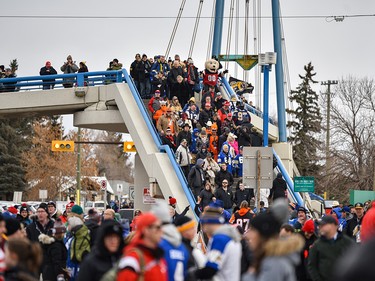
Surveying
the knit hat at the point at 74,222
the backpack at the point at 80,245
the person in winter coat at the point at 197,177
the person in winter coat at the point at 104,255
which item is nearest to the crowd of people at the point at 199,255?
the person in winter coat at the point at 104,255

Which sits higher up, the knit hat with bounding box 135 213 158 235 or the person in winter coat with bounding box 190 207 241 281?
the knit hat with bounding box 135 213 158 235

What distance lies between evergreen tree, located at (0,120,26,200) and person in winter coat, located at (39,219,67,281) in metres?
62.2

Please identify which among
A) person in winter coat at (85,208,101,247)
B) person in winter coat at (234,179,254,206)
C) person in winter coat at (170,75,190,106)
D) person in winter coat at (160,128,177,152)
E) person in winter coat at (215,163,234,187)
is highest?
person in winter coat at (170,75,190,106)

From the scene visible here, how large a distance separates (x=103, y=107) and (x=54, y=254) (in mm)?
18958

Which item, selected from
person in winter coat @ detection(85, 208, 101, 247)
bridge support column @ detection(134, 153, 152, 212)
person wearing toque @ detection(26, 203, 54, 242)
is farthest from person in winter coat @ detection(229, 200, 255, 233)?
bridge support column @ detection(134, 153, 152, 212)

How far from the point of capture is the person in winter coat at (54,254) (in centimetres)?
1441

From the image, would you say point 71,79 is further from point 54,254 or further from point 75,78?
point 54,254

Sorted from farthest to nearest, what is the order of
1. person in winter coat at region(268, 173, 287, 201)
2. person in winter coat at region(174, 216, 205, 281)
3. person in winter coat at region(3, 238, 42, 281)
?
person in winter coat at region(268, 173, 287, 201)
person in winter coat at region(174, 216, 205, 281)
person in winter coat at region(3, 238, 42, 281)

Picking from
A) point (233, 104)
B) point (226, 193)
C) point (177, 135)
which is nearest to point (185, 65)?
point (233, 104)

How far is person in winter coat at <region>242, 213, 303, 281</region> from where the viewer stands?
6.89 m

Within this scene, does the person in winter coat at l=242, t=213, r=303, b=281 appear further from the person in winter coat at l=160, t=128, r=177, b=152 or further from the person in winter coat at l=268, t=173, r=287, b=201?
the person in winter coat at l=160, t=128, r=177, b=152

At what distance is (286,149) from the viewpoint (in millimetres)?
41531

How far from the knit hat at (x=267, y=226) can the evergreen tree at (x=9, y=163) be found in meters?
69.6

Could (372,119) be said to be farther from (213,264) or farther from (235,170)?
(213,264)
